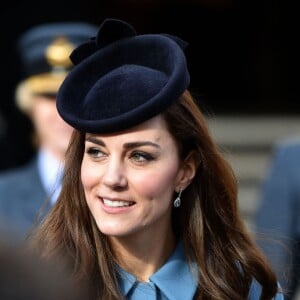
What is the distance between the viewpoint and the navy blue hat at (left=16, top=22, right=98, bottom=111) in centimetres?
498

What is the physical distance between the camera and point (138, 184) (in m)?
2.56

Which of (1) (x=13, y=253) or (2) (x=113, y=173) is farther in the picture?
(2) (x=113, y=173)

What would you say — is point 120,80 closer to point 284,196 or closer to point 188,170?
point 188,170

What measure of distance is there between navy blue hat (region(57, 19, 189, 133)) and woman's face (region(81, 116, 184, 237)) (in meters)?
0.05

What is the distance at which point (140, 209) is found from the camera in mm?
2580

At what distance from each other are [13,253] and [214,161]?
5.54ft

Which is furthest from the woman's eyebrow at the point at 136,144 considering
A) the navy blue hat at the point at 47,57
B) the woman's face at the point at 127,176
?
the navy blue hat at the point at 47,57

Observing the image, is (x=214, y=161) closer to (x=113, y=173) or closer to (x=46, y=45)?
(x=113, y=173)

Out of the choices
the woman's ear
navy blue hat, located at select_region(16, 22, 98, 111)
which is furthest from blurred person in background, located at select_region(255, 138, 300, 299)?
the woman's ear

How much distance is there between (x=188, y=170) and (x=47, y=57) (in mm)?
2503

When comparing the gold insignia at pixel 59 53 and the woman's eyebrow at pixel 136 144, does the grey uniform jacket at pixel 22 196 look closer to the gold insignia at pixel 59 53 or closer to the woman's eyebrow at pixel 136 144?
the gold insignia at pixel 59 53

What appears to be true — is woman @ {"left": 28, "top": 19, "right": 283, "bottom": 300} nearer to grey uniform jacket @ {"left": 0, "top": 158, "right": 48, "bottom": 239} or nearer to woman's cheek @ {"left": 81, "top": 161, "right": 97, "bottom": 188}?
woman's cheek @ {"left": 81, "top": 161, "right": 97, "bottom": 188}

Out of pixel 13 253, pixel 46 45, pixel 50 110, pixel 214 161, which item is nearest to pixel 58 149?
pixel 50 110

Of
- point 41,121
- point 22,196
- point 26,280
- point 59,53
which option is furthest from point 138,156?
point 59,53
